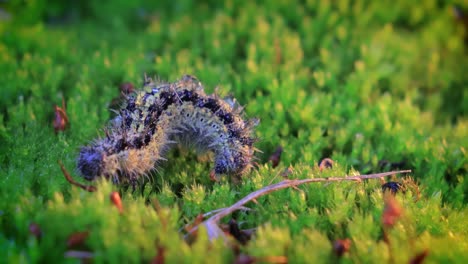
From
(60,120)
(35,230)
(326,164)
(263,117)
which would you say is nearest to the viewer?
(35,230)

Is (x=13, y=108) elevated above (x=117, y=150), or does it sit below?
above

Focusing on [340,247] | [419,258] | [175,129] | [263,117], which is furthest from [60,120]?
[419,258]

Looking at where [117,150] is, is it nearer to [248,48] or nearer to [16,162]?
[16,162]

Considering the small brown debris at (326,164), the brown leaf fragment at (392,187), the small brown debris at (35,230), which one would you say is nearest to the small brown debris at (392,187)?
the brown leaf fragment at (392,187)

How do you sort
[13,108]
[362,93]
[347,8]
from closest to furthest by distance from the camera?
[13,108]
[362,93]
[347,8]

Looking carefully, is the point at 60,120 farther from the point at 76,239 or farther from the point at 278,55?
the point at 278,55

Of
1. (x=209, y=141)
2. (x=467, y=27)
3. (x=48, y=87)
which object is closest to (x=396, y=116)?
(x=209, y=141)

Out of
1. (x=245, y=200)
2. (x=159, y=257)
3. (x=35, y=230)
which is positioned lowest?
(x=159, y=257)
